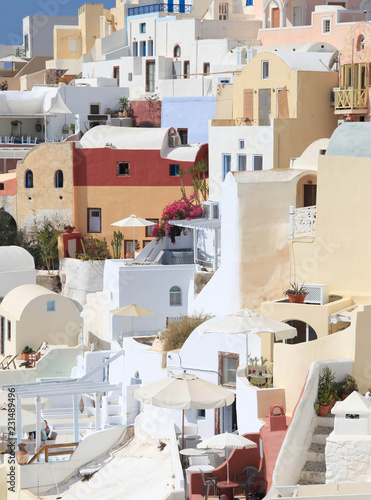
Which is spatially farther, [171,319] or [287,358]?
[171,319]

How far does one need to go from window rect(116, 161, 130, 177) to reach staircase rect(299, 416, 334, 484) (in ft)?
75.4

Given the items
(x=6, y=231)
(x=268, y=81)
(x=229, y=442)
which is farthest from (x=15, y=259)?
(x=229, y=442)

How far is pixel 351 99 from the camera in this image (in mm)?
40312

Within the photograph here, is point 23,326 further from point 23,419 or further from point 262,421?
point 262,421

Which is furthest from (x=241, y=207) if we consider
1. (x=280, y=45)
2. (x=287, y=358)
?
(x=280, y=45)

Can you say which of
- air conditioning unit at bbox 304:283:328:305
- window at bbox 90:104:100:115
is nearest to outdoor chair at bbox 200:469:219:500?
air conditioning unit at bbox 304:283:328:305

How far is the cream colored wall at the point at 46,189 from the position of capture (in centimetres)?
5041

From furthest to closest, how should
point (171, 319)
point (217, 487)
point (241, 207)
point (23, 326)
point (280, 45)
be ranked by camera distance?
point (280, 45) < point (23, 326) < point (171, 319) < point (241, 207) < point (217, 487)

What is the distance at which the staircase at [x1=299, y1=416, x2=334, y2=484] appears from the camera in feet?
89.1

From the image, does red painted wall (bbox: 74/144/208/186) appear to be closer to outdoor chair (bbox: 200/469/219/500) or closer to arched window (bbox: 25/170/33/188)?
arched window (bbox: 25/170/33/188)

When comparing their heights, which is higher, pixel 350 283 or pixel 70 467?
pixel 350 283

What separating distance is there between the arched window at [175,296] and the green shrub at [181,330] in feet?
19.9

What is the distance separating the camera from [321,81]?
41375 mm

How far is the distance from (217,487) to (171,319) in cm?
1331
